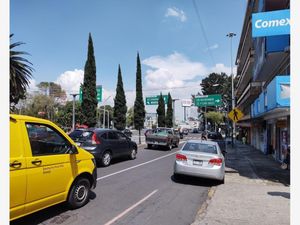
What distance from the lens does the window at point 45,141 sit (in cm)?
517

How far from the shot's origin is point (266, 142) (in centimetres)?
2130

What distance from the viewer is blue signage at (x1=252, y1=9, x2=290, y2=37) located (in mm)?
10438

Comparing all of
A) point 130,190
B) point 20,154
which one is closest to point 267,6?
point 130,190

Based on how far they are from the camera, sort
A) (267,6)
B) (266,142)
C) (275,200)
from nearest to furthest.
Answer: (275,200) < (267,6) < (266,142)

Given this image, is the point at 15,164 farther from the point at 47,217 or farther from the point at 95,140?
the point at 95,140

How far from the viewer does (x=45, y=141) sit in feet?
18.3

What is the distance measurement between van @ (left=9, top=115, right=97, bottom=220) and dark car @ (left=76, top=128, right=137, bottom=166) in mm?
5744

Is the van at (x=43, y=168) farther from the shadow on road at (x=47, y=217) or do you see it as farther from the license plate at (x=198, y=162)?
the license plate at (x=198, y=162)

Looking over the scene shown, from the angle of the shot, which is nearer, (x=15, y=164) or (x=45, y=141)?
(x=15, y=164)

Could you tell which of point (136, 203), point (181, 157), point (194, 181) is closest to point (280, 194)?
point (194, 181)

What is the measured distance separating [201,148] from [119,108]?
65.1ft
